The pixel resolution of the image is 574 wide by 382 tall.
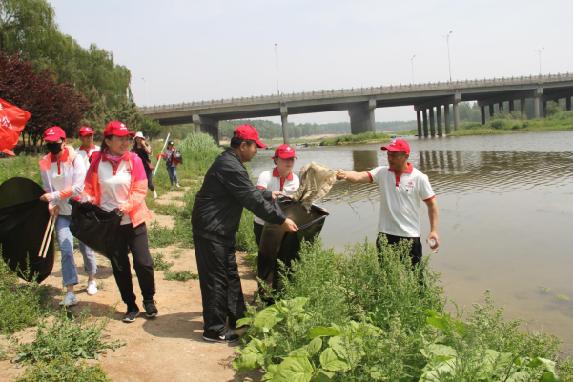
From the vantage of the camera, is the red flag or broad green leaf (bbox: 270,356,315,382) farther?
the red flag

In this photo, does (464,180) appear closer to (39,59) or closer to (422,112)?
(39,59)

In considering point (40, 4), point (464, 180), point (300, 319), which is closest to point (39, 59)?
point (40, 4)

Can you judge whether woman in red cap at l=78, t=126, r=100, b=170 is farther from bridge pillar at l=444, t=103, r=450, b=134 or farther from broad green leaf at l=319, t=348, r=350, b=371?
bridge pillar at l=444, t=103, r=450, b=134

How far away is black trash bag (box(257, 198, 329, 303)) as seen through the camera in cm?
470

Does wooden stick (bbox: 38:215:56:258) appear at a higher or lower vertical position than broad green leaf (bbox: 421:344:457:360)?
higher

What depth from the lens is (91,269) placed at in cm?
550

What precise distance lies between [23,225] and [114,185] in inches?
51.3

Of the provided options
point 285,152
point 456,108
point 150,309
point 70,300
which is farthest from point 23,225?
point 456,108

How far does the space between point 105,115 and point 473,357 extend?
45.5 metres

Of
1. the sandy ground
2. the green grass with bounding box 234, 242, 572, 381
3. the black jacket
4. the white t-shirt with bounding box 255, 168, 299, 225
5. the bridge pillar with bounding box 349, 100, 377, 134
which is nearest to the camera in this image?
the green grass with bounding box 234, 242, 572, 381

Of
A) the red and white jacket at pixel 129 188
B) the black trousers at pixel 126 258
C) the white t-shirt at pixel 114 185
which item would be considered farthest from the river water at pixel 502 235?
the white t-shirt at pixel 114 185

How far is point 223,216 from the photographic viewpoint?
4.18m

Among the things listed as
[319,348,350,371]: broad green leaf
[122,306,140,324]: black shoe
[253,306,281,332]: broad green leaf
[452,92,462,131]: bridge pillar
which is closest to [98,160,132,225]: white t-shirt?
[122,306,140,324]: black shoe

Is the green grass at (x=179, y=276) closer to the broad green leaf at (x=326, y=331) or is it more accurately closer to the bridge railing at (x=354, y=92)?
the broad green leaf at (x=326, y=331)
